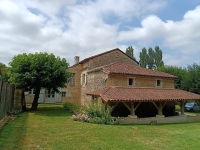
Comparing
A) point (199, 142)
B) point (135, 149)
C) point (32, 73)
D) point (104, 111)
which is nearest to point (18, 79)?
point (32, 73)

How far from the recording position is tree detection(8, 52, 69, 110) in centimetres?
1532

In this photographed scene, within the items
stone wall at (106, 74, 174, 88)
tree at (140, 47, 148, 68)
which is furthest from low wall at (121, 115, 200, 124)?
tree at (140, 47, 148, 68)

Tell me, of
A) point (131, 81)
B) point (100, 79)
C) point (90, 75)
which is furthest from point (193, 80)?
point (100, 79)

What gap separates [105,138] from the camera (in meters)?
7.84

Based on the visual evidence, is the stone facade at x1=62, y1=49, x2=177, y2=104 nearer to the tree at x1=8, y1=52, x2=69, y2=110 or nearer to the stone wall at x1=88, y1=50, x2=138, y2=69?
the stone wall at x1=88, y1=50, x2=138, y2=69

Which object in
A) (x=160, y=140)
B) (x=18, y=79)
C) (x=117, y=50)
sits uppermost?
(x=117, y=50)

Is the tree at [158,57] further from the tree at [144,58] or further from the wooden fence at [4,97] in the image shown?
the wooden fence at [4,97]

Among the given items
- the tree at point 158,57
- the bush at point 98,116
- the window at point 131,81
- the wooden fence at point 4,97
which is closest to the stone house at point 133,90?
the window at point 131,81

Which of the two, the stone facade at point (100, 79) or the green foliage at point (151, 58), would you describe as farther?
the green foliage at point (151, 58)

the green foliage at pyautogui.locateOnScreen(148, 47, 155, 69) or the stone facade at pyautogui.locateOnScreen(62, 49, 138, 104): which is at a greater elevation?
the green foliage at pyautogui.locateOnScreen(148, 47, 155, 69)

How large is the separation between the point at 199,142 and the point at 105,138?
4.06 m

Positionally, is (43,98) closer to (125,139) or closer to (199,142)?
(125,139)

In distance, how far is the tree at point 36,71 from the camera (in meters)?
15.3

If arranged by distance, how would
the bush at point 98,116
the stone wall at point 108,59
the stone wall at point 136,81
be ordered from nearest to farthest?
the bush at point 98,116 → the stone wall at point 136,81 → the stone wall at point 108,59
